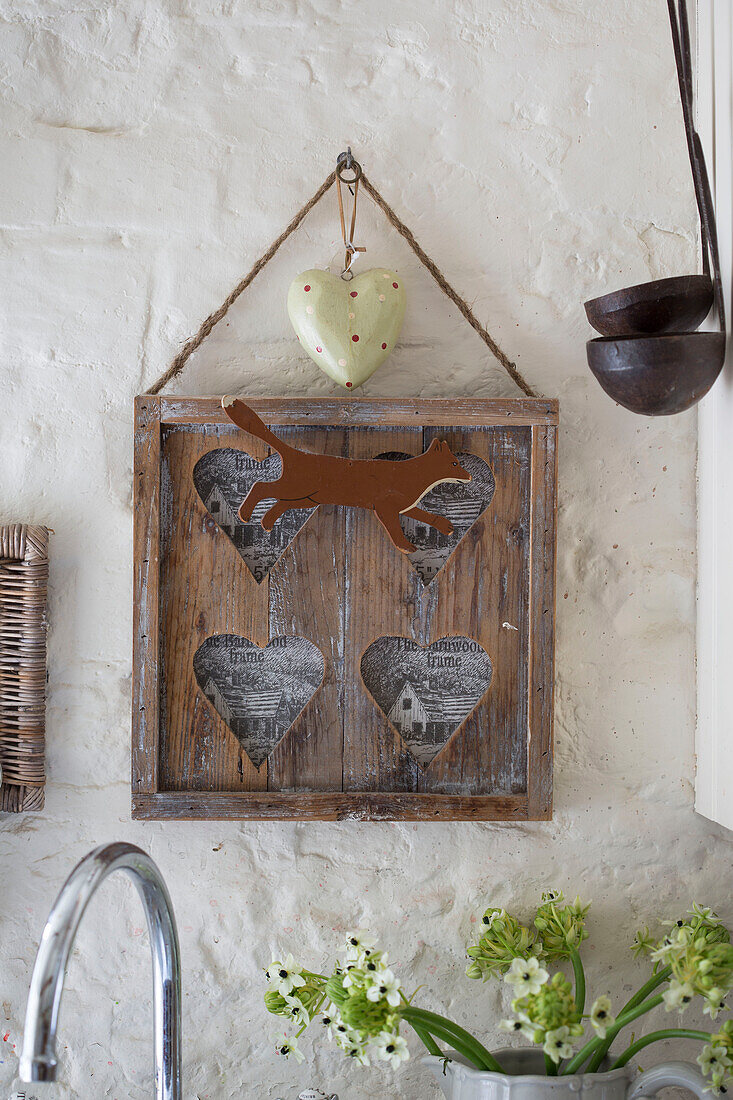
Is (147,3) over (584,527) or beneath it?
over

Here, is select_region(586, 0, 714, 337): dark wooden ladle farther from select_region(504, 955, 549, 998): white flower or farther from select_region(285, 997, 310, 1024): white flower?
select_region(285, 997, 310, 1024): white flower

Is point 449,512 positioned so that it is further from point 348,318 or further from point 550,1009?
point 550,1009

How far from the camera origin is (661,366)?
815 mm

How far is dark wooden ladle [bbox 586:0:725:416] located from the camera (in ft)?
2.67

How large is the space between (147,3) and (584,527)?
0.82 metres

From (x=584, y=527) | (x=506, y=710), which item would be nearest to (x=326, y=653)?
(x=506, y=710)

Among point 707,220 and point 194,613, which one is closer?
point 707,220

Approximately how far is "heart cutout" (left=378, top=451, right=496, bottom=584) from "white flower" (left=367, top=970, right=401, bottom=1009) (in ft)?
1.36

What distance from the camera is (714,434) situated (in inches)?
37.9

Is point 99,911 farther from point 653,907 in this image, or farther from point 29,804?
point 653,907

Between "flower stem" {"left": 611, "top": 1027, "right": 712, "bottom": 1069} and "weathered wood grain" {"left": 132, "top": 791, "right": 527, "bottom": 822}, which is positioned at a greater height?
Answer: "weathered wood grain" {"left": 132, "top": 791, "right": 527, "bottom": 822}

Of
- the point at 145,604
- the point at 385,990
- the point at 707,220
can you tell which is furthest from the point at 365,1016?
the point at 707,220

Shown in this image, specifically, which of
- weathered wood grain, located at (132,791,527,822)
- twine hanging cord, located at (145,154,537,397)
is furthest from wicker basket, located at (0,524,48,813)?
twine hanging cord, located at (145,154,537,397)

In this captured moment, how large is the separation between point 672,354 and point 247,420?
443 millimetres
